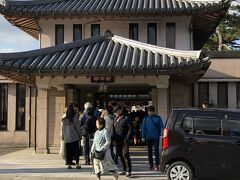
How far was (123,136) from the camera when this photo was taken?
44.3 feet

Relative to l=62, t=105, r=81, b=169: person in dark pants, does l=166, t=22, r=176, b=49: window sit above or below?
above

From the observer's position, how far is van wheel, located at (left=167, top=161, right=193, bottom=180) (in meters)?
11.8

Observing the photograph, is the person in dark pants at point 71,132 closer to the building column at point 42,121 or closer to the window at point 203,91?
the building column at point 42,121

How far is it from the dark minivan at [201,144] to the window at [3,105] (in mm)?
15742

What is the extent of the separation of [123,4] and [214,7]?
456cm

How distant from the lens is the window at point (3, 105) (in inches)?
1017

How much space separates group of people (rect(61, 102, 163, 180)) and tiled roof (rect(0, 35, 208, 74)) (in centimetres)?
205

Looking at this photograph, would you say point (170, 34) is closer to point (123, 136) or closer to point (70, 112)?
point (70, 112)

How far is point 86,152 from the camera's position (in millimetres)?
15750

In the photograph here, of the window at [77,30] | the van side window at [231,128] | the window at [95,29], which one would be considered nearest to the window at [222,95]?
the window at [95,29]

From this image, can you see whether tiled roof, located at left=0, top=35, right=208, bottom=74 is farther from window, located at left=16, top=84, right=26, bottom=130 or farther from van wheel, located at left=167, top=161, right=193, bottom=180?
window, located at left=16, top=84, right=26, bottom=130

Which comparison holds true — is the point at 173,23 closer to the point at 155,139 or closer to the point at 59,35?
the point at 59,35

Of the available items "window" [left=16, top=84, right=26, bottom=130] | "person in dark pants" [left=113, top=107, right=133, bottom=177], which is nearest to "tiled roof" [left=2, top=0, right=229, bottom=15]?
"window" [left=16, top=84, right=26, bottom=130]

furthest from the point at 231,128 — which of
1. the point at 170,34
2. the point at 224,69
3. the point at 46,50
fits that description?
the point at 224,69
